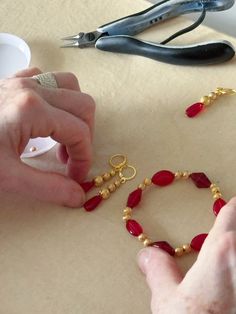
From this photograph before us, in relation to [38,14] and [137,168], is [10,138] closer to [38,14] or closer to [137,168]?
[137,168]

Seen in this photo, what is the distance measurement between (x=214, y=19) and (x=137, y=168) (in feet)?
1.04

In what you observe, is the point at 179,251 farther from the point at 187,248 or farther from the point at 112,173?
the point at 112,173

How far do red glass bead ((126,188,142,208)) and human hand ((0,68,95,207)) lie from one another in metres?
0.05

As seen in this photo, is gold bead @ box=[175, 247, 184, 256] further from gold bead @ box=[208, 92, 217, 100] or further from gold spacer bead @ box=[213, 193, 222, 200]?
gold bead @ box=[208, 92, 217, 100]

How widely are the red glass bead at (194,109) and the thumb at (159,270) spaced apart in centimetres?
18

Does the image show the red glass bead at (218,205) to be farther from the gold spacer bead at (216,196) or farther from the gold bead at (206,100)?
the gold bead at (206,100)

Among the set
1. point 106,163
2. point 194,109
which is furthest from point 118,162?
point 194,109

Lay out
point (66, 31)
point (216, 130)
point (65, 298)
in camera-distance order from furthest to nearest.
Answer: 1. point (66, 31)
2. point (216, 130)
3. point (65, 298)

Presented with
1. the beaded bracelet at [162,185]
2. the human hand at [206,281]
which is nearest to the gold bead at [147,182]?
the beaded bracelet at [162,185]

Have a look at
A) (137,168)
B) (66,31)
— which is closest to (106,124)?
(137,168)

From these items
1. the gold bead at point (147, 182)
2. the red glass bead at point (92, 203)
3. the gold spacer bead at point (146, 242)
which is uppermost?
the red glass bead at point (92, 203)

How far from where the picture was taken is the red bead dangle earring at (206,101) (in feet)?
2.01

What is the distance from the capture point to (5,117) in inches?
20.3

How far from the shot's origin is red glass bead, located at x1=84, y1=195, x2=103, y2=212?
21.5 inches
